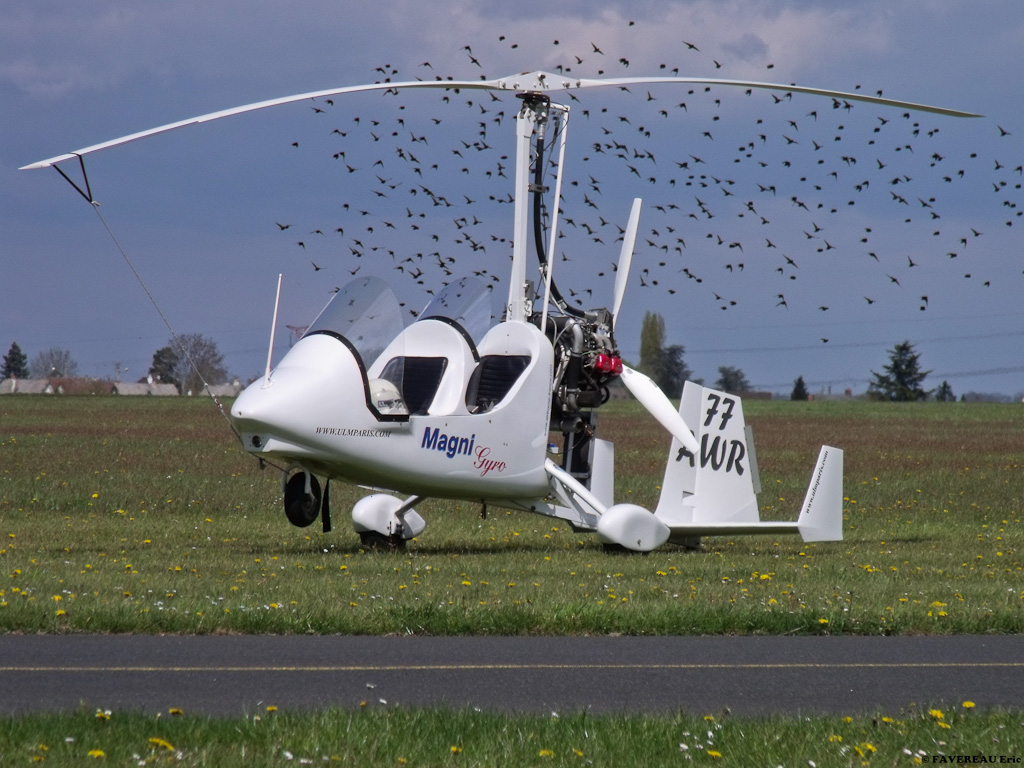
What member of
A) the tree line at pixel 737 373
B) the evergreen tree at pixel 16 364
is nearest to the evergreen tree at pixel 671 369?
the tree line at pixel 737 373

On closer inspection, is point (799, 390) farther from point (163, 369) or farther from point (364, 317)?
point (364, 317)

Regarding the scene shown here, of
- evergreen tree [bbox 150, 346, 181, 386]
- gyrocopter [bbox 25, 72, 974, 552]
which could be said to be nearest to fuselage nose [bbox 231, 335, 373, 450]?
gyrocopter [bbox 25, 72, 974, 552]

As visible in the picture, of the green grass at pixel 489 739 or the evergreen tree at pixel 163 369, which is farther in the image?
the evergreen tree at pixel 163 369

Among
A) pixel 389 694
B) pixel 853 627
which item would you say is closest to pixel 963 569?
pixel 853 627

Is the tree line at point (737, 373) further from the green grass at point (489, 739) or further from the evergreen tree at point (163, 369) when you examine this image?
the green grass at point (489, 739)

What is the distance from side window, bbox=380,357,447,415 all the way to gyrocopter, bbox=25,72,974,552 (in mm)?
15

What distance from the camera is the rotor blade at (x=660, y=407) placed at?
46.3ft

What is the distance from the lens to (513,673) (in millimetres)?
6984

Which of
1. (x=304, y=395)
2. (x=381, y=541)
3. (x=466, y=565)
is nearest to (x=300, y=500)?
(x=304, y=395)

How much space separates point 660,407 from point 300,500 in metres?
4.43

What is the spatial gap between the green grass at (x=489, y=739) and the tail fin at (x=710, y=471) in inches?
325

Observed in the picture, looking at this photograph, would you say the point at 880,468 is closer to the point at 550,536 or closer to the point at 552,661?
the point at 550,536

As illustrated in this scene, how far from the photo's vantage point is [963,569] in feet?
40.1

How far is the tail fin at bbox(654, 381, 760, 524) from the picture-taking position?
1409 cm
